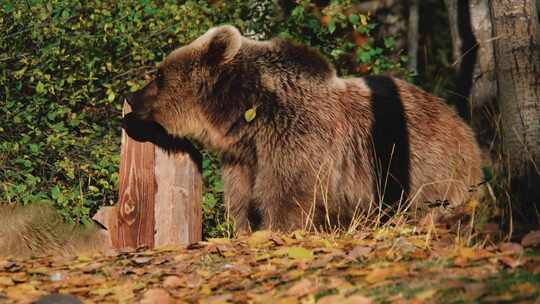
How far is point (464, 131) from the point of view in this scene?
718cm

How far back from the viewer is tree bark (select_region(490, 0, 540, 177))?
5.96 m

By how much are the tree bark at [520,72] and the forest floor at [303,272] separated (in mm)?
960

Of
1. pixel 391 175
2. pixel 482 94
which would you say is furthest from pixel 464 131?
pixel 482 94

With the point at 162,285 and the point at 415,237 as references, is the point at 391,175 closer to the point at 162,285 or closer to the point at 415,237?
the point at 415,237

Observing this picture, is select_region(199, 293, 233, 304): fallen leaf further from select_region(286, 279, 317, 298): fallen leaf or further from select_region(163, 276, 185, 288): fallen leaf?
select_region(163, 276, 185, 288): fallen leaf

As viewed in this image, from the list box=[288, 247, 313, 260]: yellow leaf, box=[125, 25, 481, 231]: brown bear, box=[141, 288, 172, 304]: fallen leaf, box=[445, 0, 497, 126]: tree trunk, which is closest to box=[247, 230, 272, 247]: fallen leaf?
box=[125, 25, 481, 231]: brown bear

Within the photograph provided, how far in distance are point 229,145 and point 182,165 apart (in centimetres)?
42

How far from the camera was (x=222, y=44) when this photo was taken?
6797 millimetres

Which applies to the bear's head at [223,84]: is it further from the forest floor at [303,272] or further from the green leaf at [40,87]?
the forest floor at [303,272]

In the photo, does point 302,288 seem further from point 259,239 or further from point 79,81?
point 79,81

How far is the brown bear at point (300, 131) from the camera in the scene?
6543 millimetres

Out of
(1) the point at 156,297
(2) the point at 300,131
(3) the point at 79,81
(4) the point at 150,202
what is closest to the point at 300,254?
(1) the point at 156,297

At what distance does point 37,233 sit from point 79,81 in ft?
5.05

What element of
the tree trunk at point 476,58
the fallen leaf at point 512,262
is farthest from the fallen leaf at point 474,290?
the tree trunk at point 476,58
